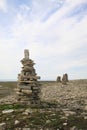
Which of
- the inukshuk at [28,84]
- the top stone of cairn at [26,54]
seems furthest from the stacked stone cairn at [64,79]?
the inukshuk at [28,84]

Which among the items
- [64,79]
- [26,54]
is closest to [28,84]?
[26,54]

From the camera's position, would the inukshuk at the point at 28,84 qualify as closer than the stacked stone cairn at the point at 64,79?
A: Yes

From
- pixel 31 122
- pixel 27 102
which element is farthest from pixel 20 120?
pixel 27 102

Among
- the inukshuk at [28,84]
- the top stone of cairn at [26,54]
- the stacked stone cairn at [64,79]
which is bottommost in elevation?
the inukshuk at [28,84]

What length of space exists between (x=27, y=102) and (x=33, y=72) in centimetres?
229

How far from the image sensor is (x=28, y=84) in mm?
26141

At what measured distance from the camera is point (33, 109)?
75.2ft

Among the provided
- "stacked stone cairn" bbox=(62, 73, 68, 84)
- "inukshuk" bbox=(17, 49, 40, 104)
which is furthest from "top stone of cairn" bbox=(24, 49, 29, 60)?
"stacked stone cairn" bbox=(62, 73, 68, 84)

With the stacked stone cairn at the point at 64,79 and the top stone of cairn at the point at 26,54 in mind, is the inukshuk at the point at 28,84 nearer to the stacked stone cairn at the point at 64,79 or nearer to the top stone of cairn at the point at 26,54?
the top stone of cairn at the point at 26,54

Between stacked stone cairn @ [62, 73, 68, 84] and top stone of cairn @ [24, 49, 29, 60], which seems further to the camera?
stacked stone cairn @ [62, 73, 68, 84]

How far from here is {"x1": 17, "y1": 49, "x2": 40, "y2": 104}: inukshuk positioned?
85.3 feet

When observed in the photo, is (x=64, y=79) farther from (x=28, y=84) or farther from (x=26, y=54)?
(x=28, y=84)

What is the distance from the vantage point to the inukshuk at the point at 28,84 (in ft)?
85.3

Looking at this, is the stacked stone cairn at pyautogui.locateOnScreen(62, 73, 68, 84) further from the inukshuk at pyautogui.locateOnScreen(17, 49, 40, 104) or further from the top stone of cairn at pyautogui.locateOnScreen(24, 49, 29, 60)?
the inukshuk at pyautogui.locateOnScreen(17, 49, 40, 104)
